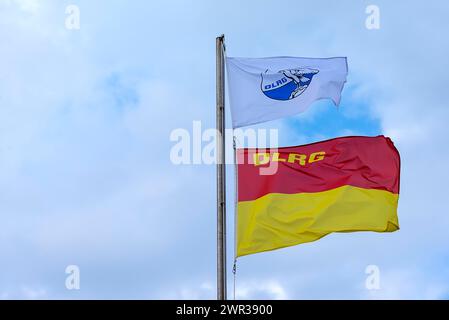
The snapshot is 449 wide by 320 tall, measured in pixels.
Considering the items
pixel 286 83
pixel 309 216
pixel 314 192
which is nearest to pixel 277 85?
pixel 286 83

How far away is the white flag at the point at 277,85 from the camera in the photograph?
2430cm

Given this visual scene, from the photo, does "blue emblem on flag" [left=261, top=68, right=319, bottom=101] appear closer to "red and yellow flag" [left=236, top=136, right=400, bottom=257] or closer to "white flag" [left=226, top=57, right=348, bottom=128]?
"white flag" [left=226, top=57, right=348, bottom=128]

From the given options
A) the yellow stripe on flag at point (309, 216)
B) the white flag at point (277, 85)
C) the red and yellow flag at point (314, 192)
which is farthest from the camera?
the white flag at point (277, 85)

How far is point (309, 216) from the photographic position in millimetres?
24250

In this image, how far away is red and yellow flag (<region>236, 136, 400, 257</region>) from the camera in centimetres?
2381

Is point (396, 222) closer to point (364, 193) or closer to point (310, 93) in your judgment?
point (364, 193)

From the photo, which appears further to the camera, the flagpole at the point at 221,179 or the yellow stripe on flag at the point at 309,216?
the yellow stripe on flag at the point at 309,216

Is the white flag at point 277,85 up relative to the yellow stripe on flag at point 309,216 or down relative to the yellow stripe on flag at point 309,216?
up

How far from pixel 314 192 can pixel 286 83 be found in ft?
10.1

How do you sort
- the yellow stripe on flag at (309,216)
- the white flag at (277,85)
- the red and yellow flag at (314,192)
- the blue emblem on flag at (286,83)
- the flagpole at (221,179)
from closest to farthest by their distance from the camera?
the flagpole at (221,179) < the yellow stripe on flag at (309,216) < the red and yellow flag at (314,192) < the white flag at (277,85) < the blue emblem on flag at (286,83)

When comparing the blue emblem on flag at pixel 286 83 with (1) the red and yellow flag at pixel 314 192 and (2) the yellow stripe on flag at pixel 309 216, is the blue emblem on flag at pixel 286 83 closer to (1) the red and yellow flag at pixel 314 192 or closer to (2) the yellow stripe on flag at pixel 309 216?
(1) the red and yellow flag at pixel 314 192

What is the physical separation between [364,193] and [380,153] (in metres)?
1.45

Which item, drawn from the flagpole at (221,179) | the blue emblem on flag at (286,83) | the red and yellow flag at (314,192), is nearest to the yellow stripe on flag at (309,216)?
the red and yellow flag at (314,192)
